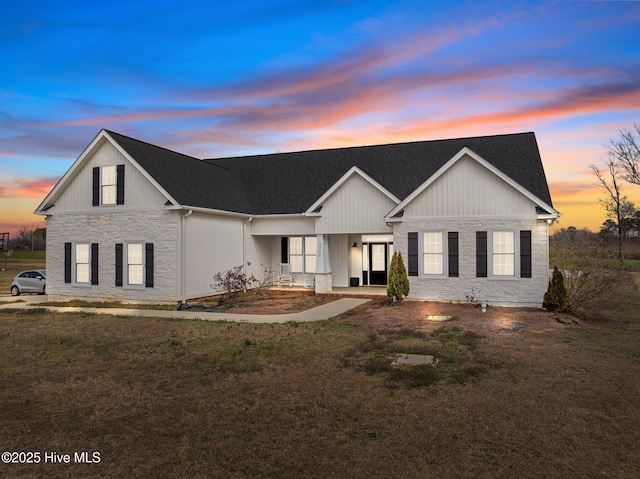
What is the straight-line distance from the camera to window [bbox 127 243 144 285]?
19297 mm

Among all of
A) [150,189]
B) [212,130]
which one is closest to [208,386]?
[150,189]

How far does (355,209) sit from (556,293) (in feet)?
29.5

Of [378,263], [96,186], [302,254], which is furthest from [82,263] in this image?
[378,263]

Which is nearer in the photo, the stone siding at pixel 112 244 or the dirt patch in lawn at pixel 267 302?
the dirt patch in lawn at pixel 267 302

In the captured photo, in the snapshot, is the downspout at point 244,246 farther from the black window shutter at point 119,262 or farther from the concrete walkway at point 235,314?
the concrete walkway at point 235,314

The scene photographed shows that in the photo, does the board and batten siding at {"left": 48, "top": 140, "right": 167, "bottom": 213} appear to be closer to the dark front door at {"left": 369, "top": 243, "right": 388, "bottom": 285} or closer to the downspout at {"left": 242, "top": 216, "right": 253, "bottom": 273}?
the downspout at {"left": 242, "top": 216, "right": 253, "bottom": 273}

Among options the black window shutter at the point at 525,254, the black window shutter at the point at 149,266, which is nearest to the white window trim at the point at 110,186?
the black window shutter at the point at 149,266

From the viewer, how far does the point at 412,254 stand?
1859 centimetres

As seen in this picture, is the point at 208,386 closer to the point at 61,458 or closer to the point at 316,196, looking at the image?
the point at 61,458

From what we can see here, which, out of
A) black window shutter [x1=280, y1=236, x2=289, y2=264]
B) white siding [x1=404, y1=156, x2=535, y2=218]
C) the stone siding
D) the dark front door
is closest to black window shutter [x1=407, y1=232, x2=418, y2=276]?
white siding [x1=404, y1=156, x2=535, y2=218]

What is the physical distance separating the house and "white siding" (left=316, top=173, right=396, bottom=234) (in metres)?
0.05

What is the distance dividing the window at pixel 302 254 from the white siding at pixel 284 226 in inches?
Result: 46.2

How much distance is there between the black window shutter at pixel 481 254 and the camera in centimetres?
1753

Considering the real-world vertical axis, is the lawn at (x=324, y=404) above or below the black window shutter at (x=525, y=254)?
below
